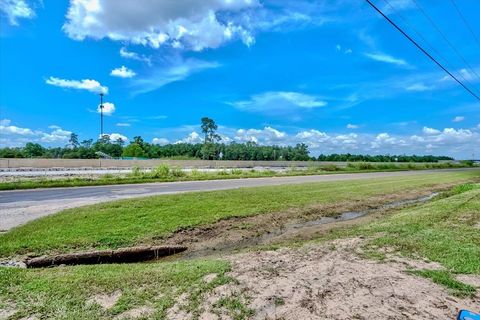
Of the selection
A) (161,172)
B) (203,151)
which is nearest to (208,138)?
(203,151)

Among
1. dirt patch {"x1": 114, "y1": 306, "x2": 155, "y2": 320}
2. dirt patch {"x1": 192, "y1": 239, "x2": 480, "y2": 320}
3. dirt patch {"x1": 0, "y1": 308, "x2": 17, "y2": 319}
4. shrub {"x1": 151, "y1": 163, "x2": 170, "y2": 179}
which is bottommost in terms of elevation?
dirt patch {"x1": 0, "y1": 308, "x2": 17, "y2": 319}

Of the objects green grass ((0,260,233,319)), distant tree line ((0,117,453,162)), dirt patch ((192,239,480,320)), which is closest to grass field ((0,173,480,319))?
green grass ((0,260,233,319))

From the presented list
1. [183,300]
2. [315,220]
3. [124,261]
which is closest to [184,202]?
[315,220]

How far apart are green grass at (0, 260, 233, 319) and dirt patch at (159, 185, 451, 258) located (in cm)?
226

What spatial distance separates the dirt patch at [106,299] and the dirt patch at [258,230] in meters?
3.15

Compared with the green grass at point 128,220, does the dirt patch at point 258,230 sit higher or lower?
lower

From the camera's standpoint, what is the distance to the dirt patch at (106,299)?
163 inches

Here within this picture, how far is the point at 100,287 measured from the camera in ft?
15.4

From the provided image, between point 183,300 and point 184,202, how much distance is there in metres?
8.51

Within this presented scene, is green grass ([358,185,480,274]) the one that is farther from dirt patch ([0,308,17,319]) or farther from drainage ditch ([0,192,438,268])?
dirt patch ([0,308,17,319])

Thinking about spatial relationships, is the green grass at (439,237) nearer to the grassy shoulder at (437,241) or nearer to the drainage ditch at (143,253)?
the grassy shoulder at (437,241)

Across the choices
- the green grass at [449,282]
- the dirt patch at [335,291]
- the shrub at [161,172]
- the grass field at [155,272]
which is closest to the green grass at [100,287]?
the grass field at [155,272]

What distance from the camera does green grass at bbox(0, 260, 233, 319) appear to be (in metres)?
4.03

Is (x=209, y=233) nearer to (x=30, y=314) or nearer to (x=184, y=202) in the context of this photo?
(x=184, y=202)
